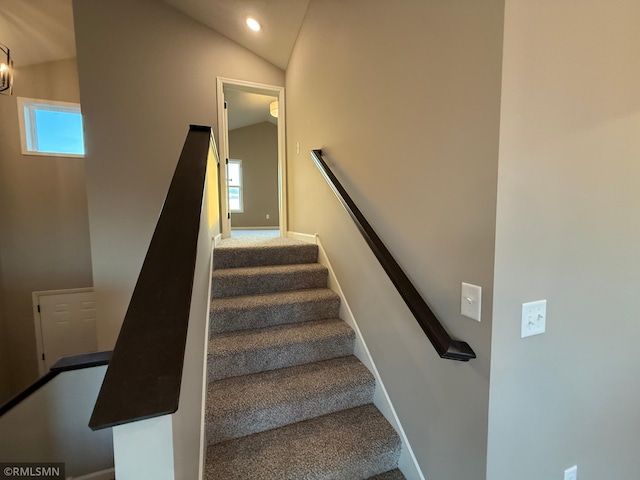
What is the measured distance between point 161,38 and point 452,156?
3.43 m

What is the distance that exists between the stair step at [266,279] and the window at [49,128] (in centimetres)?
360

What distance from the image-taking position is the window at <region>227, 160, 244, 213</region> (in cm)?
707

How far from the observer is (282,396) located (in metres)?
1.50

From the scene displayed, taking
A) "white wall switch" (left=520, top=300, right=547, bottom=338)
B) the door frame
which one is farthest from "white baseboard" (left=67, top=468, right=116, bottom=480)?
"white wall switch" (left=520, top=300, right=547, bottom=338)

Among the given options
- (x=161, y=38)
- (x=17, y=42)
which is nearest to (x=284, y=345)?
(x=161, y=38)

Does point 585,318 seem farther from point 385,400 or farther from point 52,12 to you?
point 52,12

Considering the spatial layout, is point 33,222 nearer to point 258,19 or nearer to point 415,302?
point 258,19

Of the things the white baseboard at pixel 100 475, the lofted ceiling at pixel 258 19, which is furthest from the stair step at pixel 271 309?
the lofted ceiling at pixel 258 19

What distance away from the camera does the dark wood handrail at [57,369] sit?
7.25ft

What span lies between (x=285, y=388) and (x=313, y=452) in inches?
13.1

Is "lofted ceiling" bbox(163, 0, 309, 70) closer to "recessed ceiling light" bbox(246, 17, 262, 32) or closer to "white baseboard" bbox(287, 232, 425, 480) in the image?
"recessed ceiling light" bbox(246, 17, 262, 32)

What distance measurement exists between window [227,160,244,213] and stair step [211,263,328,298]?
519 cm

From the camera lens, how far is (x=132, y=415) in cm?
55

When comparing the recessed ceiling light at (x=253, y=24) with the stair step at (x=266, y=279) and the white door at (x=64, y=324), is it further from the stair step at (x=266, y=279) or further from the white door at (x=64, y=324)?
the white door at (x=64, y=324)
